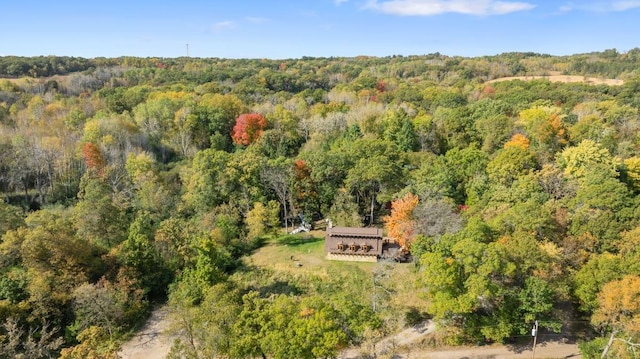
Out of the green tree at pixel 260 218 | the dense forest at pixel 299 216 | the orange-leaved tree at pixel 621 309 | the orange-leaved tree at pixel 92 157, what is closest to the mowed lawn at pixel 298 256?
the dense forest at pixel 299 216

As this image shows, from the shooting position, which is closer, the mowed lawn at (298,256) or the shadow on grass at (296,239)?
the mowed lawn at (298,256)

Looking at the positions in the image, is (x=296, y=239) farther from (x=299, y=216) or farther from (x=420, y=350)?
(x=420, y=350)

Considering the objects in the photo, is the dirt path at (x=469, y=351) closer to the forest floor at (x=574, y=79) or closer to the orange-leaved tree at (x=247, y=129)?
the orange-leaved tree at (x=247, y=129)

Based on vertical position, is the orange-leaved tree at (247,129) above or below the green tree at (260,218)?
above

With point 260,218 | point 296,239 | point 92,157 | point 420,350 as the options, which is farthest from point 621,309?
point 92,157

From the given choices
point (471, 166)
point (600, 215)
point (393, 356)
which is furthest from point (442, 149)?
point (393, 356)

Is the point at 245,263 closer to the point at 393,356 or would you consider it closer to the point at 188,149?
the point at 393,356
